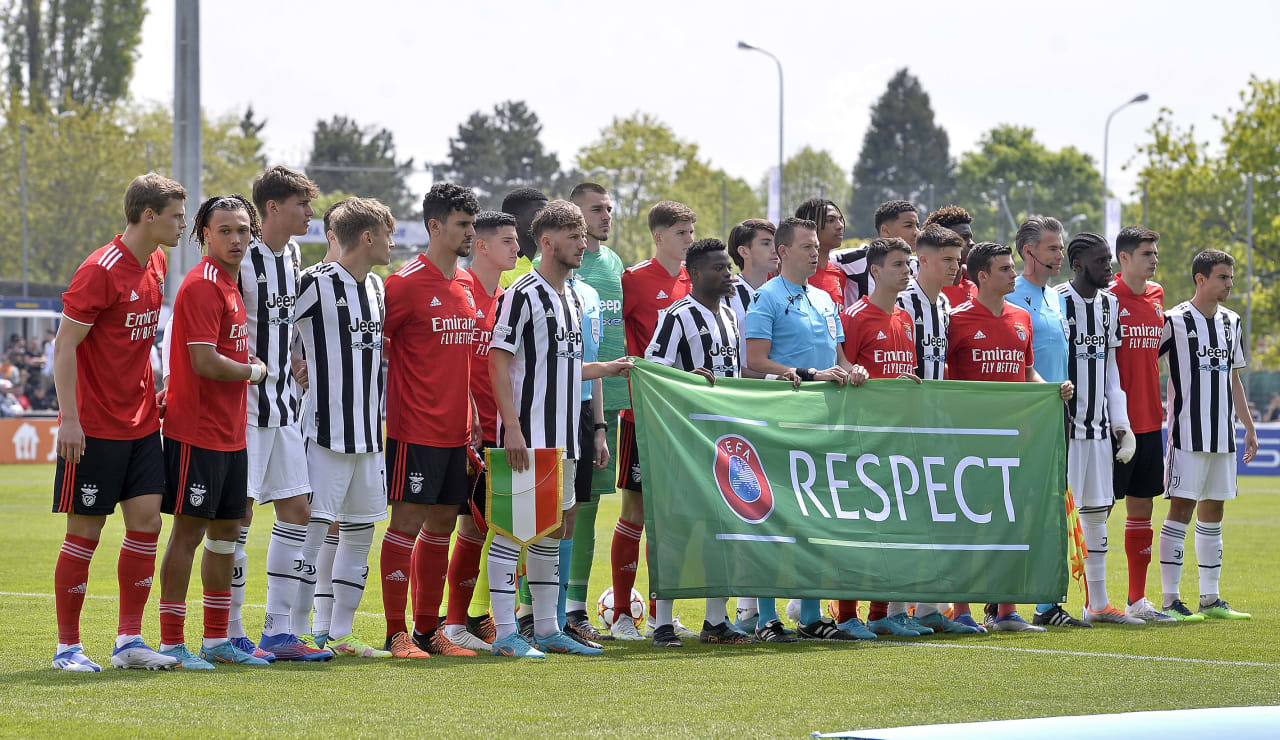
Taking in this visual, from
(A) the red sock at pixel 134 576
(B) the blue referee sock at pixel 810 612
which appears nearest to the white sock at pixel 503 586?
(A) the red sock at pixel 134 576

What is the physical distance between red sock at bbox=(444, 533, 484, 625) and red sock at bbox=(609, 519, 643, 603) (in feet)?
3.19

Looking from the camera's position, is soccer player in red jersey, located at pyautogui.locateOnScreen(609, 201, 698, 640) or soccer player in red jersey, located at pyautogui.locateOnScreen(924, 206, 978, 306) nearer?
soccer player in red jersey, located at pyautogui.locateOnScreen(609, 201, 698, 640)

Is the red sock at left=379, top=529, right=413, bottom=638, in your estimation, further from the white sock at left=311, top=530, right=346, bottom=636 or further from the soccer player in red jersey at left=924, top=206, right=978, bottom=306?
the soccer player in red jersey at left=924, top=206, right=978, bottom=306

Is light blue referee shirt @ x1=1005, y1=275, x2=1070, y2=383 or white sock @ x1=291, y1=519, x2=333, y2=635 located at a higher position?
light blue referee shirt @ x1=1005, y1=275, x2=1070, y2=383

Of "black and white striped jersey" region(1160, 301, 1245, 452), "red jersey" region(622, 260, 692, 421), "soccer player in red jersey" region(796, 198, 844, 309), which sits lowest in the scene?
"black and white striped jersey" region(1160, 301, 1245, 452)

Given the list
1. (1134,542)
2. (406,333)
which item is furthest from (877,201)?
(406,333)

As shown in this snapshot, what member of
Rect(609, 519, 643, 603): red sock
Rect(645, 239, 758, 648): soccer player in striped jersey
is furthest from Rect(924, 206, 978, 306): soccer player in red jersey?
Rect(609, 519, 643, 603): red sock

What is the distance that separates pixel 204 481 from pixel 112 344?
2.43 ft

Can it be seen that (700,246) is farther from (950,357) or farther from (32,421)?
(32,421)

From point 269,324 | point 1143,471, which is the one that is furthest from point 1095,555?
point 269,324

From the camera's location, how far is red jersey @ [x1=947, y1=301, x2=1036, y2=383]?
372 inches

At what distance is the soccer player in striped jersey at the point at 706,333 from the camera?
852cm

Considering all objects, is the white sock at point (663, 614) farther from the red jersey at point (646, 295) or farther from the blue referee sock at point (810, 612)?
the red jersey at point (646, 295)

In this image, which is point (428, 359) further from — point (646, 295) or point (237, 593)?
point (646, 295)
